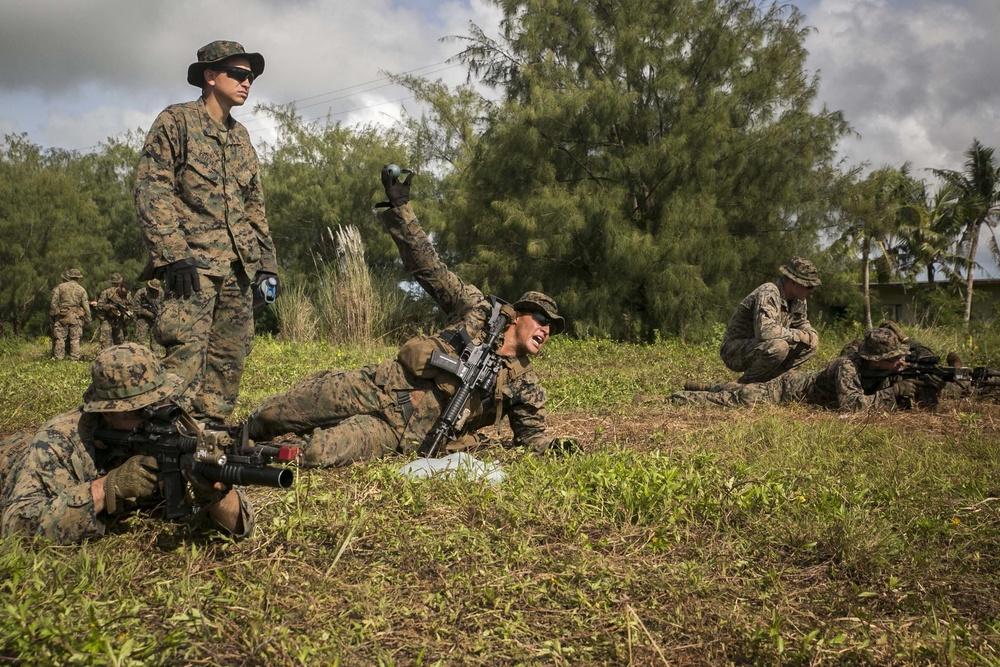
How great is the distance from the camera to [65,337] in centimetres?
1536

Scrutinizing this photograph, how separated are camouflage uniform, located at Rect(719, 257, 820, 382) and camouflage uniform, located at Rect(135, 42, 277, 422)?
468cm

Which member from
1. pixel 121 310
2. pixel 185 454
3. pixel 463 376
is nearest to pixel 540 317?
pixel 463 376

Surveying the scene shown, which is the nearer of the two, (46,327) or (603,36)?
(603,36)

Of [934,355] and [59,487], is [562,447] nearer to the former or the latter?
[59,487]

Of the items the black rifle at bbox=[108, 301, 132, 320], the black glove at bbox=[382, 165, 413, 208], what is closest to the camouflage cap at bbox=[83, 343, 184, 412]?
the black glove at bbox=[382, 165, 413, 208]

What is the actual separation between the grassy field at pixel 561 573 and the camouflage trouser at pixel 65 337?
1291 cm

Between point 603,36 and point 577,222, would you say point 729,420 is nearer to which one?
point 577,222

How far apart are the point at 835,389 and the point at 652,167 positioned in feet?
33.9

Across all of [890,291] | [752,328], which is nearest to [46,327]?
[752,328]

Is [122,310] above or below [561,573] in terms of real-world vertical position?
above

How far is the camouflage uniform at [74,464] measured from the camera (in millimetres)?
3023

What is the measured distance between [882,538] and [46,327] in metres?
30.4

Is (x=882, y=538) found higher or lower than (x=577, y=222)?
lower

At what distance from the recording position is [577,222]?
16797 mm
